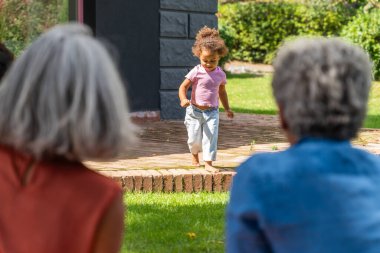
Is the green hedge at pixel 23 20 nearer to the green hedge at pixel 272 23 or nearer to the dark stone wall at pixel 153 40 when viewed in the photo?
the dark stone wall at pixel 153 40

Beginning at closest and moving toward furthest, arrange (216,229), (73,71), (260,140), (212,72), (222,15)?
(73,71), (216,229), (212,72), (260,140), (222,15)

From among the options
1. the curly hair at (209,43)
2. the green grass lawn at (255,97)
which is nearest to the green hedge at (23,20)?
the curly hair at (209,43)

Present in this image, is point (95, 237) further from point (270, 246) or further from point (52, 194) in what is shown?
point (270, 246)

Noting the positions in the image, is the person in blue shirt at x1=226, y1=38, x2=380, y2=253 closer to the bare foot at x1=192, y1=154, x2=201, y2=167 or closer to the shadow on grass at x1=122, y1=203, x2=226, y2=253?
the shadow on grass at x1=122, y1=203, x2=226, y2=253

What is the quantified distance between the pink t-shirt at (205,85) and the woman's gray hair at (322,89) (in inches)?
229

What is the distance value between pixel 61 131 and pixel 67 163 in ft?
0.45

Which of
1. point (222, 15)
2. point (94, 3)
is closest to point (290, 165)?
point (94, 3)

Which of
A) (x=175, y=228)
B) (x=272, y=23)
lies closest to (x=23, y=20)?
(x=175, y=228)

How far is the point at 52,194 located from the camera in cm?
233

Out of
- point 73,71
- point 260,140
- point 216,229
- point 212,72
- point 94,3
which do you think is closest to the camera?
point 73,71

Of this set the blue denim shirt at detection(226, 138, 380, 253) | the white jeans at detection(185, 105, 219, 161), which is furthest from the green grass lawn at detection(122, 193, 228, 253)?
the blue denim shirt at detection(226, 138, 380, 253)

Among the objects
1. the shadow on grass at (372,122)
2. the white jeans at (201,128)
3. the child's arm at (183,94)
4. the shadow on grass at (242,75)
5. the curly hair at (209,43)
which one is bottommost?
the shadow on grass at (372,122)

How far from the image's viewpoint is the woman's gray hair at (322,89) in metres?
2.38

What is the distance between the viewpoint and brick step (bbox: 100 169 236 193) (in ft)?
23.8
